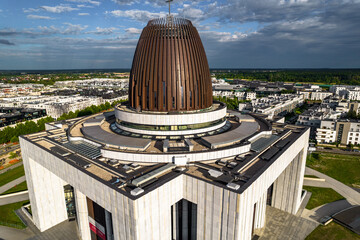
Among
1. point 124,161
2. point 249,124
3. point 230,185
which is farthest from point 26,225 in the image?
point 249,124

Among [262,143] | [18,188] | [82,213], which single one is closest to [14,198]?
[18,188]

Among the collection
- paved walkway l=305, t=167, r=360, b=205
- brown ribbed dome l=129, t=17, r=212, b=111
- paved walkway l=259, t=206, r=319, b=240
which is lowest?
paved walkway l=305, t=167, r=360, b=205

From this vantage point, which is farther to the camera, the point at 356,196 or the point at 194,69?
the point at 356,196

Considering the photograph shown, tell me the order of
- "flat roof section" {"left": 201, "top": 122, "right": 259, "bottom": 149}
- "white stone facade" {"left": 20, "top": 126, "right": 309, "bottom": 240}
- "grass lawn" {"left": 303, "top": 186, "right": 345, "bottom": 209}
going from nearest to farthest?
"white stone facade" {"left": 20, "top": 126, "right": 309, "bottom": 240} < "flat roof section" {"left": 201, "top": 122, "right": 259, "bottom": 149} < "grass lawn" {"left": 303, "top": 186, "right": 345, "bottom": 209}

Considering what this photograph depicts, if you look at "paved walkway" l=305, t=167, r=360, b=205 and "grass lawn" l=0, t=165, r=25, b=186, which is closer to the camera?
"paved walkway" l=305, t=167, r=360, b=205

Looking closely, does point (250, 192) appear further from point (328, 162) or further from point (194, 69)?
point (328, 162)

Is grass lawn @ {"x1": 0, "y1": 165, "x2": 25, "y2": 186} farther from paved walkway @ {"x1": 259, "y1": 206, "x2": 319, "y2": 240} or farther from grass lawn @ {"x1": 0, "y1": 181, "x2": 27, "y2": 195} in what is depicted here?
paved walkway @ {"x1": 259, "y1": 206, "x2": 319, "y2": 240}

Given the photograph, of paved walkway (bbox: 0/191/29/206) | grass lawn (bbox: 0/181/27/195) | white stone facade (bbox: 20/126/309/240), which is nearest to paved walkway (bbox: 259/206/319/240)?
white stone facade (bbox: 20/126/309/240)
